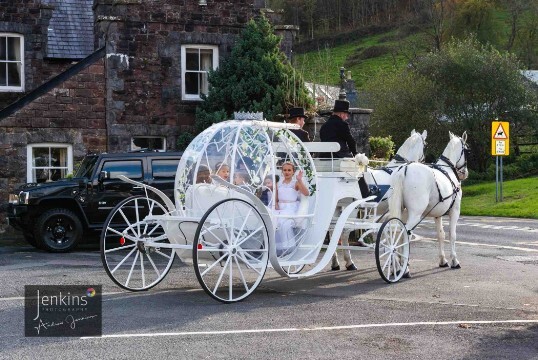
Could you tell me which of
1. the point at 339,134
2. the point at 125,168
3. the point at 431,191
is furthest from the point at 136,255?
the point at 125,168

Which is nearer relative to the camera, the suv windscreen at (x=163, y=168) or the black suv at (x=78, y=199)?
the black suv at (x=78, y=199)

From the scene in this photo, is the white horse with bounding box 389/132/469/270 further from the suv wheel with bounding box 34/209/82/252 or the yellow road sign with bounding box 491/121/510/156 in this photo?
the yellow road sign with bounding box 491/121/510/156

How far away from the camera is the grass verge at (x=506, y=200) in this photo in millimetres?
33531

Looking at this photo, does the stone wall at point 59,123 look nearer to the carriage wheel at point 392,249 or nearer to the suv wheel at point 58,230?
the suv wheel at point 58,230

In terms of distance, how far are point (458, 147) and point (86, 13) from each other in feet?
50.1

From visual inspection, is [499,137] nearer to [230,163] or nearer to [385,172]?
[385,172]

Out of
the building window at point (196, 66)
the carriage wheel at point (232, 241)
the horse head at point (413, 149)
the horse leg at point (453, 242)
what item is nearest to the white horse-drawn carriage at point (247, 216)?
the carriage wheel at point (232, 241)

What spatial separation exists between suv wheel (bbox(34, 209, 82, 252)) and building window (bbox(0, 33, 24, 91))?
8142 mm

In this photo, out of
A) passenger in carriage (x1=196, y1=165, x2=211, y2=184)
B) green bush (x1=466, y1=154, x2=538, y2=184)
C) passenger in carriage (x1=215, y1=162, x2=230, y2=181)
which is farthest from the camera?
green bush (x1=466, y1=154, x2=538, y2=184)

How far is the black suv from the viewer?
19.2 metres

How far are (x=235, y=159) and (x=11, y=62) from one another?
624 inches

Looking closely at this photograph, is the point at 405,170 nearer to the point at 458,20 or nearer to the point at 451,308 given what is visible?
the point at 451,308

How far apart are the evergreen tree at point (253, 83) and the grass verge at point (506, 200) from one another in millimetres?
12579

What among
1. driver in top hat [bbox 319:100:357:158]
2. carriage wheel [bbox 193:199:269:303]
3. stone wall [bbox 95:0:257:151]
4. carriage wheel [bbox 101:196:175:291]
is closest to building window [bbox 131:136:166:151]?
stone wall [bbox 95:0:257:151]
